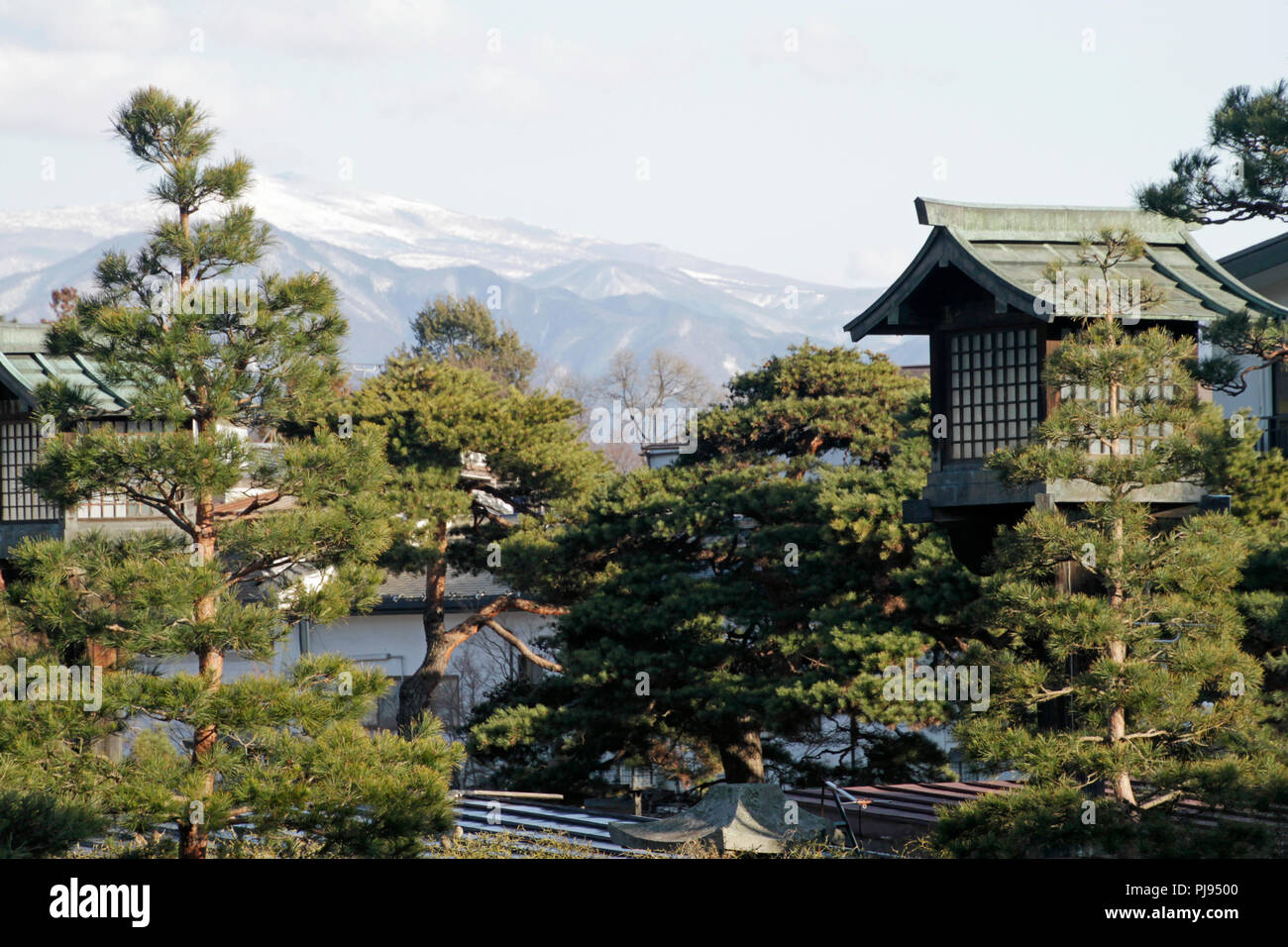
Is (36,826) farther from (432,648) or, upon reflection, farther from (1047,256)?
(432,648)

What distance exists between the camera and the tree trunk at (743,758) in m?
17.5

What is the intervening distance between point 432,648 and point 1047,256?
13888mm

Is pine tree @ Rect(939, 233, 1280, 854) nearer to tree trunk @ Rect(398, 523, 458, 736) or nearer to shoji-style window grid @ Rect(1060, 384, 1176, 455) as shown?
shoji-style window grid @ Rect(1060, 384, 1176, 455)

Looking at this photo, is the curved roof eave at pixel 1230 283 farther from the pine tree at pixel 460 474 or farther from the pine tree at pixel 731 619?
the pine tree at pixel 460 474

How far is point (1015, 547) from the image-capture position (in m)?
10.7

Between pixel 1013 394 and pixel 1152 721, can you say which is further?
pixel 1013 394

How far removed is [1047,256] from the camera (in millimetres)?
11977

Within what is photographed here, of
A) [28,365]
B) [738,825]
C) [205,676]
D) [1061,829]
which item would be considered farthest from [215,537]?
[1061,829]

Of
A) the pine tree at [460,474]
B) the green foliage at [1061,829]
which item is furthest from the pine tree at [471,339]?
the green foliage at [1061,829]

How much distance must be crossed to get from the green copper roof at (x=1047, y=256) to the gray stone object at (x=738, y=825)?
4.53 metres

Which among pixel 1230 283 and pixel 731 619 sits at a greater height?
pixel 1230 283

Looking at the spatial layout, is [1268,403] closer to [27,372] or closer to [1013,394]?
[1013,394]
